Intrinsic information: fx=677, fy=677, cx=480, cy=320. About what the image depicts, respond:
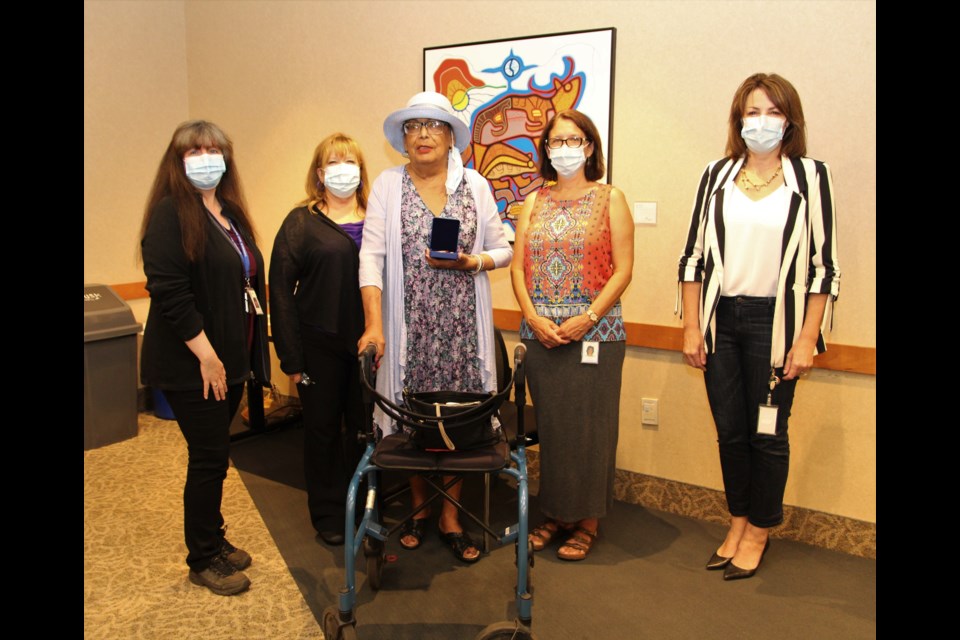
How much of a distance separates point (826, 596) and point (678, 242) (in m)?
1.50

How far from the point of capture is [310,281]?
2615 mm

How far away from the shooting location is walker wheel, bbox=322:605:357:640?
1.97 m

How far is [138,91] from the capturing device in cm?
458

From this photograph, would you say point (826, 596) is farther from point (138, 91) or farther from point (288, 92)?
point (138, 91)

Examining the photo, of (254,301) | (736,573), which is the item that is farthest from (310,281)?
(736,573)

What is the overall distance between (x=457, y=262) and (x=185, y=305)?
3.02ft

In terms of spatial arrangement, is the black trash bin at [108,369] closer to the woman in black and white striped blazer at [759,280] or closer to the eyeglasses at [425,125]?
the eyeglasses at [425,125]

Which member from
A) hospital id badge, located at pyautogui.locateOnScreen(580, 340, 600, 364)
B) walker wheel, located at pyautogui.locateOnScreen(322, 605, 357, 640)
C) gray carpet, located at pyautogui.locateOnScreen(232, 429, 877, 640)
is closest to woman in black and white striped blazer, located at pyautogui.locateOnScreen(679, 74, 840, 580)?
gray carpet, located at pyautogui.locateOnScreen(232, 429, 877, 640)

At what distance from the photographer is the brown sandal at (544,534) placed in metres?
2.75

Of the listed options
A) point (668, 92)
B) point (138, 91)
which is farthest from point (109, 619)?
point (138, 91)

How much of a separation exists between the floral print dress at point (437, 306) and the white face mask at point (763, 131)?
1.00 metres

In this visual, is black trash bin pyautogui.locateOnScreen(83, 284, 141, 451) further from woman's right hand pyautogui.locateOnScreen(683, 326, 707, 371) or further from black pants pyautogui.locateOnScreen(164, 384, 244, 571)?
woman's right hand pyautogui.locateOnScreen(683, 326, 707, 371)

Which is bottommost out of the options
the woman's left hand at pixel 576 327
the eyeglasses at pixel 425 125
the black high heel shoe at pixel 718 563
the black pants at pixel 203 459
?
the black high heel shoe at pixel 718 563

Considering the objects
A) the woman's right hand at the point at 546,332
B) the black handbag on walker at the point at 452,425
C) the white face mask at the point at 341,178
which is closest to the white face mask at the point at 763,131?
the woman's right hand at the point at 546,332
